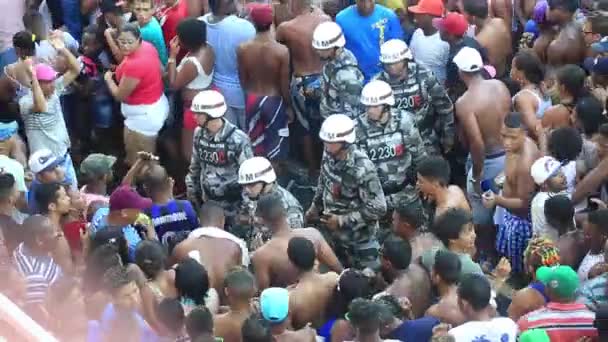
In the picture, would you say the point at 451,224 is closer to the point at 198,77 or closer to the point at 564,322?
the point at 564,322

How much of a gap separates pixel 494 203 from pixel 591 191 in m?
0.64

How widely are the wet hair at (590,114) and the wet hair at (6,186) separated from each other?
12.4ft

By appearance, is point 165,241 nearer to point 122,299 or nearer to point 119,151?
point 122,299

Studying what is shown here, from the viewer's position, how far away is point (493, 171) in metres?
9.02

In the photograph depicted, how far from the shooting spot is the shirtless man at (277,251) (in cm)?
742

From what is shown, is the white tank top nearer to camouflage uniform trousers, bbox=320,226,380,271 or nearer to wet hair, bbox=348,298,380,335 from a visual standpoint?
camouflage uniform trousers, bbox=320,226,380,271

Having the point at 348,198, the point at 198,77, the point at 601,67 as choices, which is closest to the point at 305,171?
the point at 198,77

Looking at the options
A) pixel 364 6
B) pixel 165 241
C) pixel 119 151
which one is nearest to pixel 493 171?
pixel 364 6

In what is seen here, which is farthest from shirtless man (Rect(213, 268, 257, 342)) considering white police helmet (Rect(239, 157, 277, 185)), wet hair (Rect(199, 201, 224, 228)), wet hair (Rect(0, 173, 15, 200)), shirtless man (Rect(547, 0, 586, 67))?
shirtless man (Rect(547, 0, 586, 67))

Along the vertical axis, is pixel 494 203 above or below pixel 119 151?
above

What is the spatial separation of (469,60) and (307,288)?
277 centimetres

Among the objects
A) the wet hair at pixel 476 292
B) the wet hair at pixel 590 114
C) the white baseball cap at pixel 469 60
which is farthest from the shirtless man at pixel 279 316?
the white baseball cap at pixel 469 60

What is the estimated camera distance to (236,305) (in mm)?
6723

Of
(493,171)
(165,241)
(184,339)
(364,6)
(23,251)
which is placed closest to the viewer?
(184,339)
